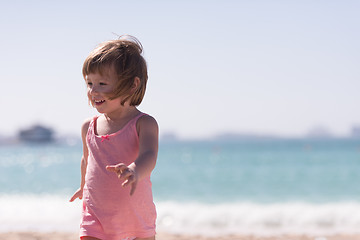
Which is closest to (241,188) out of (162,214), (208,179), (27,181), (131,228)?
(208,179)

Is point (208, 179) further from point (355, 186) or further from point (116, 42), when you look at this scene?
point (116, 42)

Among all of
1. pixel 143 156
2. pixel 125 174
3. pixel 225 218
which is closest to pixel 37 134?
pixel 225 218

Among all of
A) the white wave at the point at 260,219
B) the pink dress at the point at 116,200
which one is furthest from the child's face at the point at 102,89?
the white wave at the point at 260,219

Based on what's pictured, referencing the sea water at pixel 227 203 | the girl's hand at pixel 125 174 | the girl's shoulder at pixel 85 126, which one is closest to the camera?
the girl's hand at pixel 125 174

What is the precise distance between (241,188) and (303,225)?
6637 millimetres

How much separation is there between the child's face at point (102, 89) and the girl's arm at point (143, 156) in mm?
174

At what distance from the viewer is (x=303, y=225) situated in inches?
300

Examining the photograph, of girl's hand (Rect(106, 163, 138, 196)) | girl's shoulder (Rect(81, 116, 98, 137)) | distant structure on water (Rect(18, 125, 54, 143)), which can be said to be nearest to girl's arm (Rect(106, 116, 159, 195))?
girl's hand (Rect(106, 163, 138, 196))

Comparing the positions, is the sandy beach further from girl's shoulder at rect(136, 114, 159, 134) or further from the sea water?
girl's shoulder at rect(136, 114, 159, 134)

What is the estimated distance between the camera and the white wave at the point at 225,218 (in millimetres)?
7008

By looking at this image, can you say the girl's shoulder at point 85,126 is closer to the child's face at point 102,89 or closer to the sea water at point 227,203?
the child's face at point 102,89

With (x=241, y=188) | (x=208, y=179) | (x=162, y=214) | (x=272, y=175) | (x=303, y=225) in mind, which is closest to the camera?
(x=303, y=225)

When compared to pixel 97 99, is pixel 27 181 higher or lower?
higher

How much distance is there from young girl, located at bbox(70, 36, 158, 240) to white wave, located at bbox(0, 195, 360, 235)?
4.34 m
